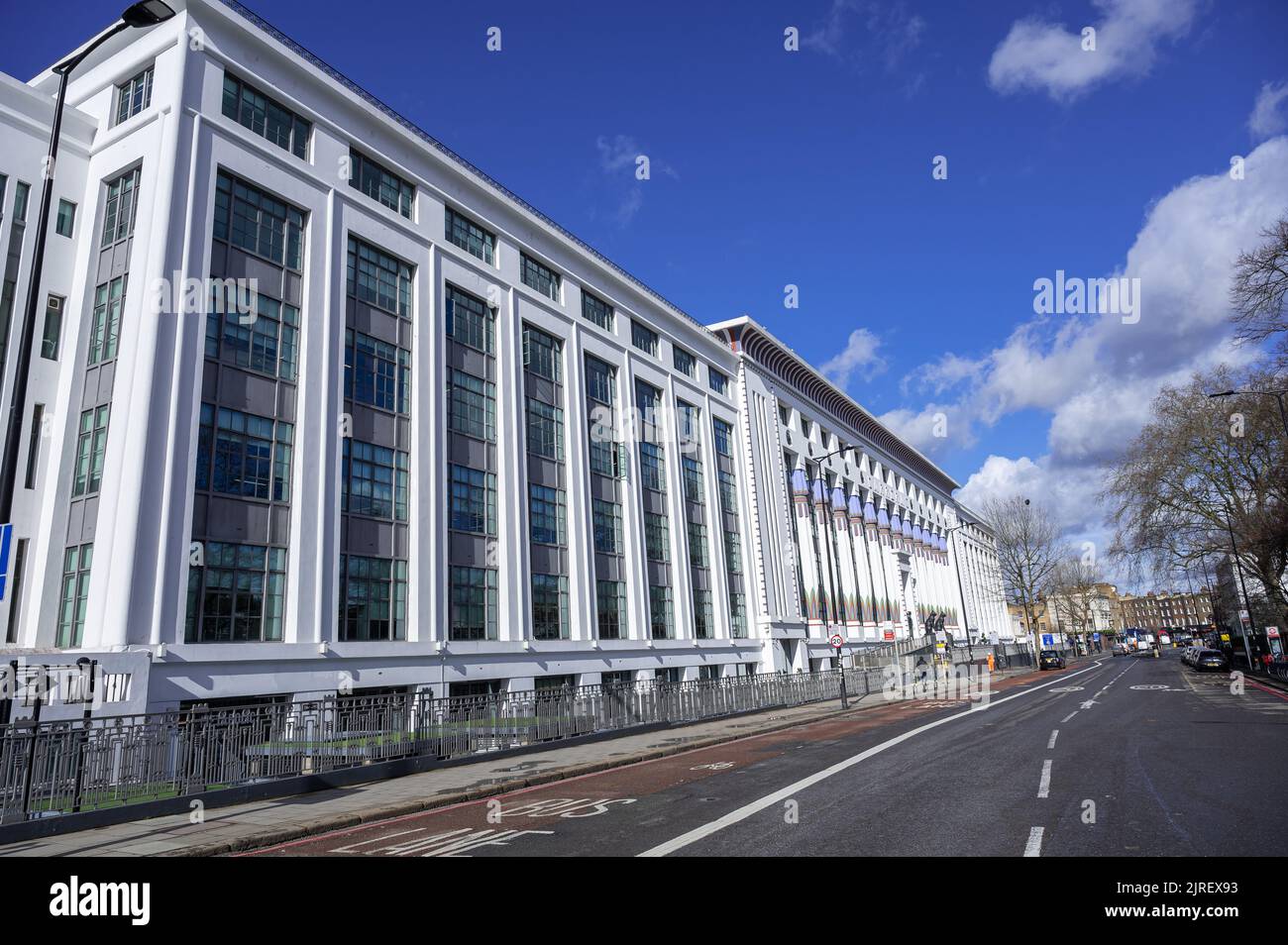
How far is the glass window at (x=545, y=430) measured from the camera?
31156mm

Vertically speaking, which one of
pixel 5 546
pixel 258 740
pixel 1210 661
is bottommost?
pixel 1210 661

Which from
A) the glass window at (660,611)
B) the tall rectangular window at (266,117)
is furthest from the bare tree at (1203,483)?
the tall rectangular window at (266,117)

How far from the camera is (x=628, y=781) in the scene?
1397 centimetres

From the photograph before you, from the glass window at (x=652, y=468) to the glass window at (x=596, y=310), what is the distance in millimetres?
6344

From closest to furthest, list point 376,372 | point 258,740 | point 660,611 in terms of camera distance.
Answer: point 258,740
point 376,372
point 660,611

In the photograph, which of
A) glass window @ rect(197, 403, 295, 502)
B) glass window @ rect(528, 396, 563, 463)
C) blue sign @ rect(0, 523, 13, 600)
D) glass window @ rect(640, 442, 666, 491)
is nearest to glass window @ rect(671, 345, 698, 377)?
glass window @ rect(640, 442, 666, 491)

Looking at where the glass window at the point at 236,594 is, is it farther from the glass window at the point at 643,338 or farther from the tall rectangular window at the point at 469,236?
the glass window at the point at 643,338

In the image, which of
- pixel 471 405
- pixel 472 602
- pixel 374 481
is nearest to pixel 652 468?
pixel 471 405

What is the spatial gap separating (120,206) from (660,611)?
26.2 meters

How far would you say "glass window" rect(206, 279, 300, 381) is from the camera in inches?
792

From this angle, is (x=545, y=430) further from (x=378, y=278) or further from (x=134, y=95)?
(x=134, y=95)

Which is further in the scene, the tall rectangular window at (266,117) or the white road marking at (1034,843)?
the tall rectangular window at (266,117)
